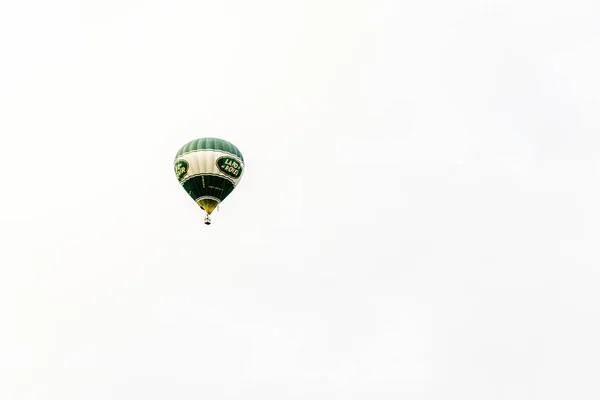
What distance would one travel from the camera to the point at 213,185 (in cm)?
12875

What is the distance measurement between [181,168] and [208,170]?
2.81 m

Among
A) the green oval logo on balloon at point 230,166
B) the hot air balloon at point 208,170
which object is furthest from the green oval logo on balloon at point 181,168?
the green oval logo on balloon at point 230,166

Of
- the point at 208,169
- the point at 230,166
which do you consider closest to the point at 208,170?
the point at 208,169

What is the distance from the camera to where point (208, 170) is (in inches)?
5044

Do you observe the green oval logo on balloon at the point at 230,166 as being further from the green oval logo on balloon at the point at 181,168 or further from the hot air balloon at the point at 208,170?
the green oval logo on balloon at the point at 181,168

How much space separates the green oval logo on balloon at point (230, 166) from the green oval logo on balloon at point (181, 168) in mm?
2873

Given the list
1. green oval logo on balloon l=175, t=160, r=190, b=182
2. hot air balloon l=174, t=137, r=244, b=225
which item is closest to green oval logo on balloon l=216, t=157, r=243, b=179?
hot air balloon l=174, t=137, r=244, b=225

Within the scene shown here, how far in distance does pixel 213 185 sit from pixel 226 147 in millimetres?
3579

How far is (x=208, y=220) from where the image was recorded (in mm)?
128875

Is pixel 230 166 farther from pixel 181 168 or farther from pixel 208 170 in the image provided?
pixel 181 168

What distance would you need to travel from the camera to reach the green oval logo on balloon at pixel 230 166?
12850cm

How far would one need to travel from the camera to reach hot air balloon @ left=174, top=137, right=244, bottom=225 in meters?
128

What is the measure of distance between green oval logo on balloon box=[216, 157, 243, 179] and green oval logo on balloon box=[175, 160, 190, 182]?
2.87 meters

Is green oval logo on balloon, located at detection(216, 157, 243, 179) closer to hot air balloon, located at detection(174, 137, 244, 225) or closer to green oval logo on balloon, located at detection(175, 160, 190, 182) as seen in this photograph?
hot air balloon, located at detection(174, 137, 244, 225)
